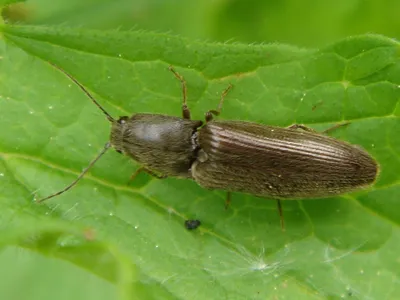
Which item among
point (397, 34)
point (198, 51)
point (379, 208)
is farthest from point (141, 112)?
point (397, 34)

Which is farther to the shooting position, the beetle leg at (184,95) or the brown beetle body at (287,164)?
Answer: the beetle leg at (184,95)

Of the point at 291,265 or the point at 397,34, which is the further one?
the point at 397,34

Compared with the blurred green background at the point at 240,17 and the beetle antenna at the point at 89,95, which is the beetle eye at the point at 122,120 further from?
the blurred green background at the point at 240,17

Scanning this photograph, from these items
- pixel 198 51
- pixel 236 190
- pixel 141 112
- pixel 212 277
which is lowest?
pixel 212 277

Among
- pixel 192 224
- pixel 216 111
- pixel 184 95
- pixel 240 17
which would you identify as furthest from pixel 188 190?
pixel 240 17

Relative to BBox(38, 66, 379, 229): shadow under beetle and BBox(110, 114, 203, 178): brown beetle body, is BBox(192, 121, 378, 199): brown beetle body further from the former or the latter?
BBox(110, 114, 203, 178): brown beetle body

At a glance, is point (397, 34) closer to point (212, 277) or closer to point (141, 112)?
point (141, 112)

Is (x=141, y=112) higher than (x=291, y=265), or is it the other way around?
(x=141, y=112)

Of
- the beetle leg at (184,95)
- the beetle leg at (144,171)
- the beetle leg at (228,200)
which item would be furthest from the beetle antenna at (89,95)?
the beetle leg at (228,200)

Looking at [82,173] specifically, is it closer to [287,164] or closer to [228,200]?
[228,200]
